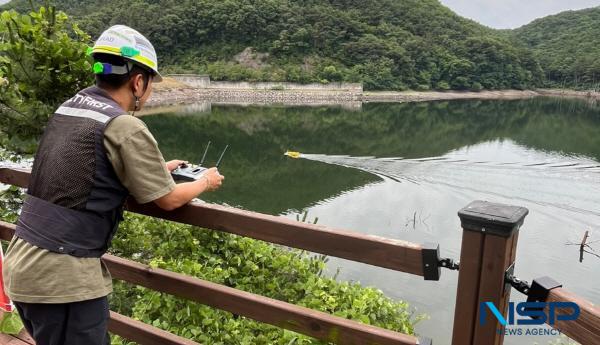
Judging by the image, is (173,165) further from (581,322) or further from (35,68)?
(35,68)

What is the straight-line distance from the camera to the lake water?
12109mm

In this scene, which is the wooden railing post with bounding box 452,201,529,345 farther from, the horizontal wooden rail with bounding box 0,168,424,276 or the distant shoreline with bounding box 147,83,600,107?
the distant shoreline with bounding box 147,83,600,107

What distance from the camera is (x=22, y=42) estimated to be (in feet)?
11.9

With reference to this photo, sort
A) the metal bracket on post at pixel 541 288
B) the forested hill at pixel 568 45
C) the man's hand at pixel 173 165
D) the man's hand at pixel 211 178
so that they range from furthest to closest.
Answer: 1. the forested hill at pixel 568 45
2. the man's hand at pixel 173 165
3. the man's hand at pixel 211 178
4. the metal bracket on post at pixel 541 288

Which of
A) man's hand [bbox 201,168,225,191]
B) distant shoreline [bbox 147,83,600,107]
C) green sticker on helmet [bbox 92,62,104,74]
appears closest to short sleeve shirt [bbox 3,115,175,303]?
green sticker on helmet [bbox 92,62,104,74]

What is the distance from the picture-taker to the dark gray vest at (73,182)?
1.62 metres

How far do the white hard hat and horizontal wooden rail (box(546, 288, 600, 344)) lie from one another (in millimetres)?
1625

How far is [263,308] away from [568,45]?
12709cm

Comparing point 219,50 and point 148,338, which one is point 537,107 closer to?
point 219,50

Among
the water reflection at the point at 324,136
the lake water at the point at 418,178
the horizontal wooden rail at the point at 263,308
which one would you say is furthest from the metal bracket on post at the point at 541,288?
the water reflection at the point at 324,136

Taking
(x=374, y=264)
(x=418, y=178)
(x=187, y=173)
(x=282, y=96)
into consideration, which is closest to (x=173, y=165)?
(x=187, y=173)

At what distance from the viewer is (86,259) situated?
1.72 m

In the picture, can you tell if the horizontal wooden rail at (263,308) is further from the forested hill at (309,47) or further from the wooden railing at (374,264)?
the forested hill at (309,47)

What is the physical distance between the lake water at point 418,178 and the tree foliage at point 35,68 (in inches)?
173
